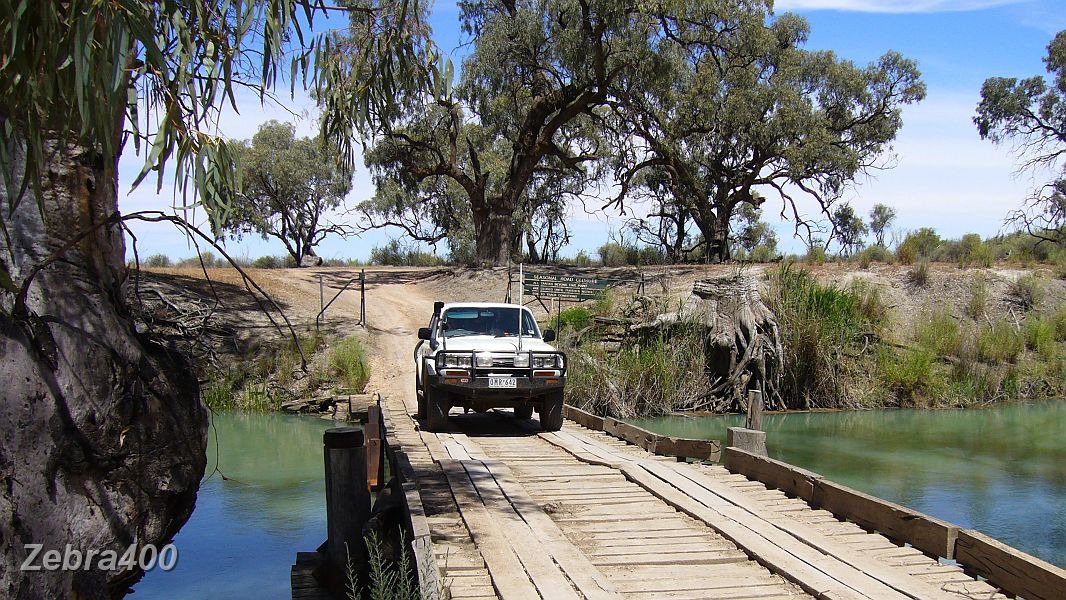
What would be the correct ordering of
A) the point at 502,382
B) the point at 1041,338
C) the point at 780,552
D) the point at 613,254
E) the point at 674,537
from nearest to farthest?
the point at 780,552 → the point at 674,537 → the point at 502,382 → the point at 1041,338 → the point at 613,254

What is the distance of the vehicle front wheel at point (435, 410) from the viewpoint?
40.3 ft

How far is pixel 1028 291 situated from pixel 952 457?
15.1m

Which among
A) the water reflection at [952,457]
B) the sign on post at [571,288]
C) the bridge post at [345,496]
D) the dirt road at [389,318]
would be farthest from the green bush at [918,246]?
the bridge post at [345,496]

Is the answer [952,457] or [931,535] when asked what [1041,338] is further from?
[931,535]

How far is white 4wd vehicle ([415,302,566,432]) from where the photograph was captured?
11891 mm

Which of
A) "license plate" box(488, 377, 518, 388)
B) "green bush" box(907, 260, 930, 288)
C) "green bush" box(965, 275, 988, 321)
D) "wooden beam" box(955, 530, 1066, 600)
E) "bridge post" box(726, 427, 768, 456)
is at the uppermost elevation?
"green bush" box(907, 260, 930, 288)

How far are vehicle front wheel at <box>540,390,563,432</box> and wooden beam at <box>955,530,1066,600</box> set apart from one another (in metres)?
6.89

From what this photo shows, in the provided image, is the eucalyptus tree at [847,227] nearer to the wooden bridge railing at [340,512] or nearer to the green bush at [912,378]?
the green bush at [912,378]

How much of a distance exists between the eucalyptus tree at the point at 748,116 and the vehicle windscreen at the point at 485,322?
1500 centimetres

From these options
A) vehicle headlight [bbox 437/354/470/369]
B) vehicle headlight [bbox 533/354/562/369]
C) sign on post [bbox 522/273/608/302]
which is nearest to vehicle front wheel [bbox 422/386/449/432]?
vehicle headlight [bbox 437/354/470/369]

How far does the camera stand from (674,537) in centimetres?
695

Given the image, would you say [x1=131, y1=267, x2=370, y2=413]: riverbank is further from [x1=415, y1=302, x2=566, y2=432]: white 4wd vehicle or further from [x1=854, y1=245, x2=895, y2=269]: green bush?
[x1=854, y1=245, x2=895, y2=269]: green bush

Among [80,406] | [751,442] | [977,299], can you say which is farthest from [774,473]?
[977,299]

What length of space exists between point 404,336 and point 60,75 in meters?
20.5
